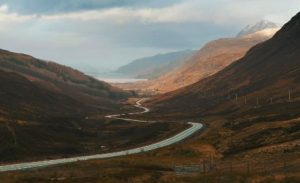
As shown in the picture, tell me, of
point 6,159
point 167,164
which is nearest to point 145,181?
point 167,164

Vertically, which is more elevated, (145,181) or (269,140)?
(269,140)

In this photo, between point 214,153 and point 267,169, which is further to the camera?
point 214,153

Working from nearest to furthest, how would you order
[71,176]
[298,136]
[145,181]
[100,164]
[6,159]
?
[145,181] → [71,176] → [100,164] → [298,136] → [6,159]

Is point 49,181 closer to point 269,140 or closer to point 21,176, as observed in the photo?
point 21,176

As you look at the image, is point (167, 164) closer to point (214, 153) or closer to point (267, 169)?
point (214, 153)

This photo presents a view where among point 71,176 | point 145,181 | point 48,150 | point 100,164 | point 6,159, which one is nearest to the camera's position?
point 145,181

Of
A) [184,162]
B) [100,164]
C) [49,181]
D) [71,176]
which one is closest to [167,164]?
[184,162]

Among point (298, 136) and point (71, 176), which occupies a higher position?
point (298, 136)

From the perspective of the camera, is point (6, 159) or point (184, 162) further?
point (6, 159)

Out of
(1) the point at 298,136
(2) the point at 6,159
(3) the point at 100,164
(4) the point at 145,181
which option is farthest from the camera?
(2) the point at 6,159
